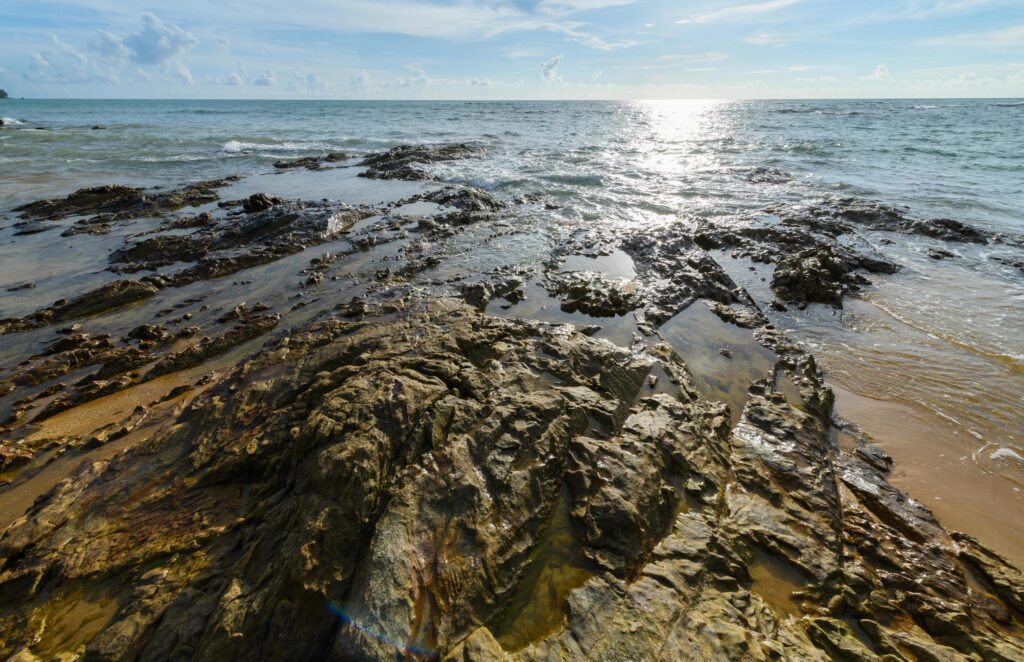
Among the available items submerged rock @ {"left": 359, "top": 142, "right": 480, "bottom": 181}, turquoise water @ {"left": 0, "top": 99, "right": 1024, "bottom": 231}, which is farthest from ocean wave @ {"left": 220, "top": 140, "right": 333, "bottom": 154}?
submerged rock @ {"left": 359, "top": 142, "right": 480, "bottom": 181}

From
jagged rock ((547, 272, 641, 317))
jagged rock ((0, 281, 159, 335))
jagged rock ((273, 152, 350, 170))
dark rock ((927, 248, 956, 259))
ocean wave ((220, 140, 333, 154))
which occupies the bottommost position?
jagged rock ((0, 281, 159, 335))

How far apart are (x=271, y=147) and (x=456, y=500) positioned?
3664cm

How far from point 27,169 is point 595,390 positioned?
3384 cm

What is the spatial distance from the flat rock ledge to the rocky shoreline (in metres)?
0.02

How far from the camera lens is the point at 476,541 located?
322 cm

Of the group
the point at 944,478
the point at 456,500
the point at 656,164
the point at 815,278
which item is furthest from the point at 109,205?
the point at 656,164

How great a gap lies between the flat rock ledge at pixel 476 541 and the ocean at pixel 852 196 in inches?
62.3

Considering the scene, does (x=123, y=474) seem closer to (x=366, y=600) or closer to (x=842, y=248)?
(x=366, y=600)

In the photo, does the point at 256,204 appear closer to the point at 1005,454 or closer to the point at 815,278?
the point at 815,278

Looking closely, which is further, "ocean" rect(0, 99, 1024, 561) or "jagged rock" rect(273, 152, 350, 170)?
"jagged rock" rect(273, 152, 350, 170)

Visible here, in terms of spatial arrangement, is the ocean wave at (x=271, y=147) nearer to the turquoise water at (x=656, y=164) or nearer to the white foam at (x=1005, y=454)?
the turquoise water at (x=656, y=164)

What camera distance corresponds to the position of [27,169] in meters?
22.8

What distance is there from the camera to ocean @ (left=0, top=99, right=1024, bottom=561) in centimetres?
550

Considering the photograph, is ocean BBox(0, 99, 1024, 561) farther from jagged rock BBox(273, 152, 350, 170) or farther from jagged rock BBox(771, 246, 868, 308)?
jagged rock BBox(273, 152, 350, 170)
